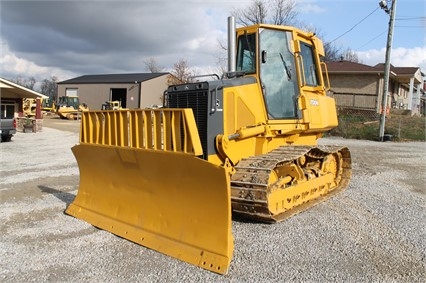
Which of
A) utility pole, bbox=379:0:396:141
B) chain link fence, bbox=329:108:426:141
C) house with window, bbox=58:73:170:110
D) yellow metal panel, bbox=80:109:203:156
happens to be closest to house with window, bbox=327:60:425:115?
chain link fence, bbox=329:108:426:141

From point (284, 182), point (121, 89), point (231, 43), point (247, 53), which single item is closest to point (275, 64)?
point (247, 53)

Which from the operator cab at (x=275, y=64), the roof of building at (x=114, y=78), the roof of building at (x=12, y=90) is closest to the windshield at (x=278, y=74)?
the operator cab at (x=275, y=64)

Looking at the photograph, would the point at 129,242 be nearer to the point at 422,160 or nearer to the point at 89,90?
the point at 422,160

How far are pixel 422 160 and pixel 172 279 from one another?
1133cm

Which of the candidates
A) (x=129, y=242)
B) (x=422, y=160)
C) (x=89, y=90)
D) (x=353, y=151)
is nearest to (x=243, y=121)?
(x=129, y=242)

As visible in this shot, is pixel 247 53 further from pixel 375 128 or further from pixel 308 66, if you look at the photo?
pixel 375 128

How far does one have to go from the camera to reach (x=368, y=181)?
8.88 meters

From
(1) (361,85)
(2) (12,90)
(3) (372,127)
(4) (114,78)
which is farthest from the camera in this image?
(4) (114,78)

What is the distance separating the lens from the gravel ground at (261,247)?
3.96m

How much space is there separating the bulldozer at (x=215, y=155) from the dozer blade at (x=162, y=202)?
13 mm

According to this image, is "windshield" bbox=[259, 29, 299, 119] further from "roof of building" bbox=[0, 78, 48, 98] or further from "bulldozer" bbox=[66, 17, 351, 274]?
"roof of building" bbox=[0, 78, 48, 98]

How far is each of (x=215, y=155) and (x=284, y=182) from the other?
1.27m

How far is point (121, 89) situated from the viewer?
2031 inches

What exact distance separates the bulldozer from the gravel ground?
8.9 inches
